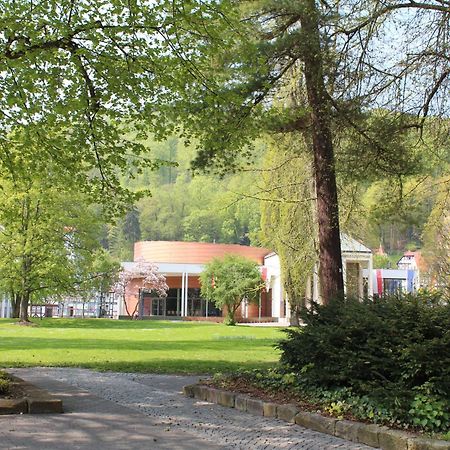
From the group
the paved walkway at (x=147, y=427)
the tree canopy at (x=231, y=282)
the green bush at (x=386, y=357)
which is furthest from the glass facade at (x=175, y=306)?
the green bush at (x=386, y=357)

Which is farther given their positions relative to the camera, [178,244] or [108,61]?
[178,244]

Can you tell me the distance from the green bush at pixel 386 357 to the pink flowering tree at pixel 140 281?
182 ft

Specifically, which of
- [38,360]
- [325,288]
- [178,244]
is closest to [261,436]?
[325,288]

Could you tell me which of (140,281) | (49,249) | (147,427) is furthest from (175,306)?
(147,427)

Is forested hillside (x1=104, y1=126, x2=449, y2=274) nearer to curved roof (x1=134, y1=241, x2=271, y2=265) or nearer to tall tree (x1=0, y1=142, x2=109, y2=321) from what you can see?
tall tree (x1=0, y1=142, x2=109, y2=321)

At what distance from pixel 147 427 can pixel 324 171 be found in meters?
6.77

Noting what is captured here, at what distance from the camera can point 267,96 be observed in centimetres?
1323

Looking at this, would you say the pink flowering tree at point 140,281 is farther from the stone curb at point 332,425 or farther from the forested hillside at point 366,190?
the stone curb at point 332,425

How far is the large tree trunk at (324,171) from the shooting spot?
1198 cm

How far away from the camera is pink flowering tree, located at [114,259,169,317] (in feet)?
211

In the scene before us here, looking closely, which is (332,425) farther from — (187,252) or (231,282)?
(187,252)

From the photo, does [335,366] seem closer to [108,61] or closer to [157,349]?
[108,61]

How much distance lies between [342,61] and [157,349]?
13.0 meters

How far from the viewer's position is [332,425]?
721 cm
